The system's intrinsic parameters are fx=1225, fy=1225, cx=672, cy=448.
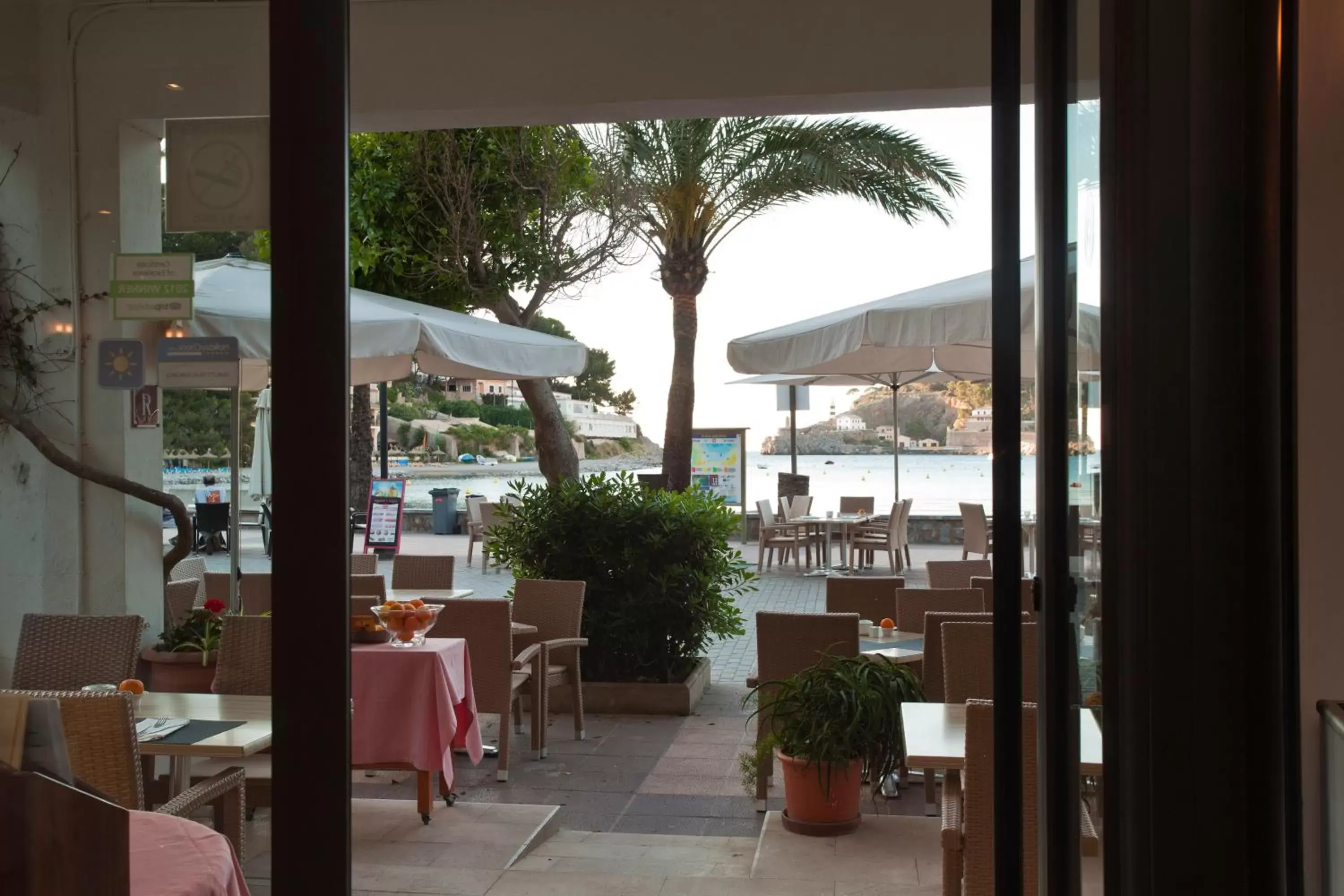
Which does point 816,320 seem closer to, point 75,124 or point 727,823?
point 727,823

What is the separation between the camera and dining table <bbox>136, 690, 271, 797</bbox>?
3.27 m

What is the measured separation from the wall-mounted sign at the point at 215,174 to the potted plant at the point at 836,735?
286cm

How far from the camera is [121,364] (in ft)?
9.57

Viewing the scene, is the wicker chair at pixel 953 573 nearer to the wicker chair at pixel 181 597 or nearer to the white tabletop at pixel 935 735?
the white tabletop at pixel 935 735

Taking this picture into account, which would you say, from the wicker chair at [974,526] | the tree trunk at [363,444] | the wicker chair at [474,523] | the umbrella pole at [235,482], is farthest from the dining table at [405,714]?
the wicker chair at [474,523]

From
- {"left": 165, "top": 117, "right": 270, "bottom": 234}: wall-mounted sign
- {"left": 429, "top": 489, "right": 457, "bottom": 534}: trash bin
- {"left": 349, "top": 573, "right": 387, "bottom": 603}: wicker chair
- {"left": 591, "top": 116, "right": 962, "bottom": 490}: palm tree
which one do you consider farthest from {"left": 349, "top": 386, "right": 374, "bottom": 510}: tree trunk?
{"left": 165, "top": 117, "right": 270, "bottom": 234}: wall-mounted sign

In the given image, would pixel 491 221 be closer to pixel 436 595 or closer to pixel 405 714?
pixel 436 595

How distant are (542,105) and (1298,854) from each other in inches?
178

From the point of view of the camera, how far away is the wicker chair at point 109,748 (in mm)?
2475

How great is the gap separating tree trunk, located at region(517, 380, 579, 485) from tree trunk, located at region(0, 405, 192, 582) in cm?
735

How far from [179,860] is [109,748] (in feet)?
2.67

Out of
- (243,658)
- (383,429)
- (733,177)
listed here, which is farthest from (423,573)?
(383,429)

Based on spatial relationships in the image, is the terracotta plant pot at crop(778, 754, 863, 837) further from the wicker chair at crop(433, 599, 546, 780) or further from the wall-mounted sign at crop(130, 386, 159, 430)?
the wall-mounted sign at crop(130, 386, 159, 430)

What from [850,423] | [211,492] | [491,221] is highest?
[491,221]
